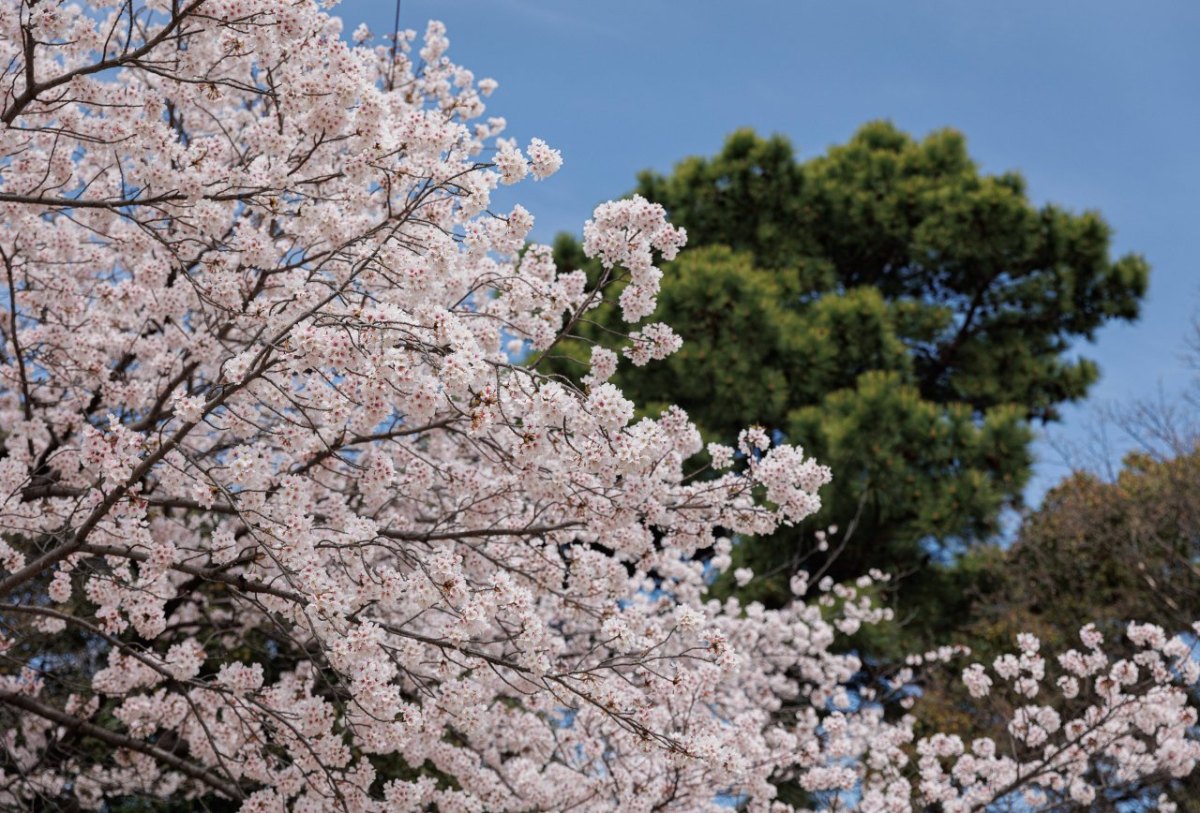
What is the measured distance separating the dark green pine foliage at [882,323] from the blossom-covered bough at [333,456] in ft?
18.7

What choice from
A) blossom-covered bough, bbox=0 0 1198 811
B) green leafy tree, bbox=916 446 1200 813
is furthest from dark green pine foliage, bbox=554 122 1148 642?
blossom-covered bough, bbox=0 0 1198 811

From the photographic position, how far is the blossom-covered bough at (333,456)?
4008 mm

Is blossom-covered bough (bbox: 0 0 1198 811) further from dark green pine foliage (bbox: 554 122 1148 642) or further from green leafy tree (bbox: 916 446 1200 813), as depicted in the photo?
dark green pine foliage (bbox: 554 122 1148 642)

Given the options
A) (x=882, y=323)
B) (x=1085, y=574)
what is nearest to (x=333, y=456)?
(x=1085, y=574)

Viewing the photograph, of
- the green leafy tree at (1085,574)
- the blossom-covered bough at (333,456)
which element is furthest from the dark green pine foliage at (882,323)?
the blossom-covered bough at (333,456)

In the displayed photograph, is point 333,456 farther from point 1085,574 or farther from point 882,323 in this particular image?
point 882,323

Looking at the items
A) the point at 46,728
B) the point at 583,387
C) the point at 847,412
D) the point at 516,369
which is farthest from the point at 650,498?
the point at 847,412

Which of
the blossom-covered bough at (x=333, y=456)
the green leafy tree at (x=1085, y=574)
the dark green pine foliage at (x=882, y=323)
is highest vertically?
the dark green pine foliage at (x=882, y=323)

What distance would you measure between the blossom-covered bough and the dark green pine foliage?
569 centimetres

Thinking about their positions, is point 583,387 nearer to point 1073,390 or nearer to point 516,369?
point 516,369

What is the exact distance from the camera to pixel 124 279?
19.9ft

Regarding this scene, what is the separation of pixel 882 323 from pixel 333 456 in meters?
10.7

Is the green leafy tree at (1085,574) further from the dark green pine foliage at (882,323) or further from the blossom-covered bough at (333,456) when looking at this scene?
the blossom-covered bough at (333,456)

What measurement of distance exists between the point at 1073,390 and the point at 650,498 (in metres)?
12.6
